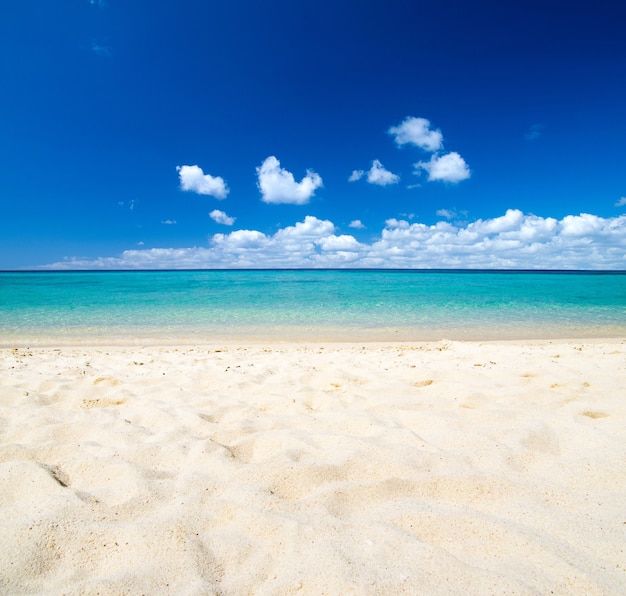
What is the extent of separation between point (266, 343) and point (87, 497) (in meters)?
8.92

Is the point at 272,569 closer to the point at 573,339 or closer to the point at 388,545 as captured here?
the point at 388,545

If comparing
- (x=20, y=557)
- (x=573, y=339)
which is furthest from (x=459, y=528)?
(x=573, y=339)

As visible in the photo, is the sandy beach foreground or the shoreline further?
the shoreline

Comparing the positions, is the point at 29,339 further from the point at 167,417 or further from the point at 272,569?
the point at 272,569

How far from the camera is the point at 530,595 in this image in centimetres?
183

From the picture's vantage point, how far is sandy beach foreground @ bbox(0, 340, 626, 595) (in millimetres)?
2000

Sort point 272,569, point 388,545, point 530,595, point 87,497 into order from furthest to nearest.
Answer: point 87,497 < point 388,545 < point 272,569 < point 530,595

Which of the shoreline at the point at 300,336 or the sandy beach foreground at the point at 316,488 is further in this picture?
the shoreline at the point at 300,336

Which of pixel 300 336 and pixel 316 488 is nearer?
pixel 316 488

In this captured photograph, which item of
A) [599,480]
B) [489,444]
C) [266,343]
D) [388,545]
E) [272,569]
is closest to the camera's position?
[272,569]

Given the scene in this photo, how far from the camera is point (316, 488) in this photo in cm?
281

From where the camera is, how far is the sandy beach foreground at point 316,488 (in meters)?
2.00

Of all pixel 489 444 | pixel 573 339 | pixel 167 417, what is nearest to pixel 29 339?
pixel 167 417

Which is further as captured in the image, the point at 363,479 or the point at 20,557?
the point at 363,479
